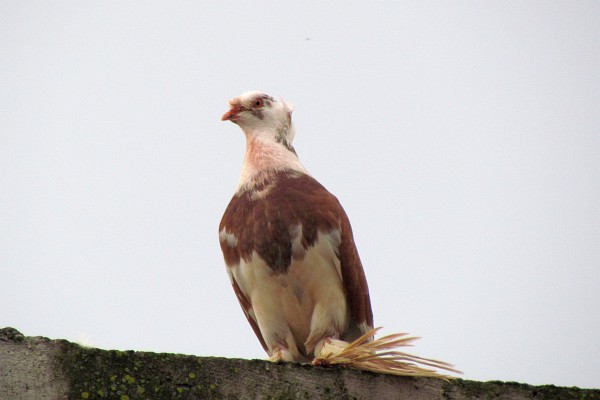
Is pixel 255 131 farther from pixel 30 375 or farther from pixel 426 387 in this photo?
pixel 30 375

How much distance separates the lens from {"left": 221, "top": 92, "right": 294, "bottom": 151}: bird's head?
20.2 feet

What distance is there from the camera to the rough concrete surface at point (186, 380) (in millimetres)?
2895

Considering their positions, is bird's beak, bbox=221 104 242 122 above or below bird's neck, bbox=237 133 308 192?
above

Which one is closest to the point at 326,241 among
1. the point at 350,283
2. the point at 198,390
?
the point at 350,283

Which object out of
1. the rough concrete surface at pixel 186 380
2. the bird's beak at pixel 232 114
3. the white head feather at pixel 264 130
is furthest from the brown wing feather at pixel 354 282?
the rough concrete surface at pixel 186 380

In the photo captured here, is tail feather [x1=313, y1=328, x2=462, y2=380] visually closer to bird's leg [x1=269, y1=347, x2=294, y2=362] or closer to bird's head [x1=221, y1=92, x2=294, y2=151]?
bird's leg [x1=269, y1=347, x2=294, y2=362]

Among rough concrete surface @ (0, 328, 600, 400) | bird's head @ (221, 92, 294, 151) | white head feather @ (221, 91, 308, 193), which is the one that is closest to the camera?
rough concrete surface @ (0, 328, 600, 400)

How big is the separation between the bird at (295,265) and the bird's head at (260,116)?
712mm

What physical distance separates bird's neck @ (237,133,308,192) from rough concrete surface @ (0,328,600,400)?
229cm

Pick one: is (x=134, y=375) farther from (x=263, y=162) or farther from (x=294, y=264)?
(x=263, y=162)

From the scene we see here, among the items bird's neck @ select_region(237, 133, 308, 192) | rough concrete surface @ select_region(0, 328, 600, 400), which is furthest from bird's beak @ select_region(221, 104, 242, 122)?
rough concrete surface @ select_region(0, 328, 600, 400)

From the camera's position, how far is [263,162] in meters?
5.69

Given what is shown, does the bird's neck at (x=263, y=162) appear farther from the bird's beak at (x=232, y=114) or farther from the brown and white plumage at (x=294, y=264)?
the bird's beak at (x=232, y=114)

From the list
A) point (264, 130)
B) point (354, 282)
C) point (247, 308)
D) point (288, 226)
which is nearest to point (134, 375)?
point (288, 226)
